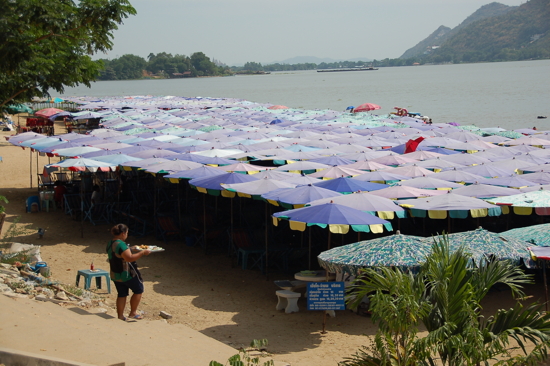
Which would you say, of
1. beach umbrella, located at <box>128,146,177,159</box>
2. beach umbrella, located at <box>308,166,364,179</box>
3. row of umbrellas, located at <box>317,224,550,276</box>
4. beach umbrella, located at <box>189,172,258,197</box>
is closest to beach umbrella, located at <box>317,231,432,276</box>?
row of umbrellas, located at <box>317,224,550,276</box>

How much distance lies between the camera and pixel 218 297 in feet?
31.4

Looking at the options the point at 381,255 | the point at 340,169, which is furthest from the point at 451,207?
the point at 340,169

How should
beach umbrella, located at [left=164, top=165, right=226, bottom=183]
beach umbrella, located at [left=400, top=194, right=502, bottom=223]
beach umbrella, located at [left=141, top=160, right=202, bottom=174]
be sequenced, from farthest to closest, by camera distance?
beach umbrella, located at [left=141, top=160, right=202, bottom=174]
beach umbrella, located at [left=164, top=165, right=226, bottom=183]
beach umbrella, located at [left=400, top=194, right=502, bottom=223]

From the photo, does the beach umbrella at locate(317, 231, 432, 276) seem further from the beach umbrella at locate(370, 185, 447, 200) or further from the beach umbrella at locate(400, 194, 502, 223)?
the beach umbrella at locate(370, 185, 447, 200)

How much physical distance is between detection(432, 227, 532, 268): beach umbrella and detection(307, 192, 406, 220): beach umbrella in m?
1.56

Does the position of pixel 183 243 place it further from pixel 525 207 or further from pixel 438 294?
pixel 438 294

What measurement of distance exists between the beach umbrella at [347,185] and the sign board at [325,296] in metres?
3.25

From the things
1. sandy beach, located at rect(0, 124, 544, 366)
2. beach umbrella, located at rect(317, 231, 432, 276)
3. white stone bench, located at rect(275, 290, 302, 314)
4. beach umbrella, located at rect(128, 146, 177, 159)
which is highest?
beach umbrella, located at rect(128, 146, 177, 159)

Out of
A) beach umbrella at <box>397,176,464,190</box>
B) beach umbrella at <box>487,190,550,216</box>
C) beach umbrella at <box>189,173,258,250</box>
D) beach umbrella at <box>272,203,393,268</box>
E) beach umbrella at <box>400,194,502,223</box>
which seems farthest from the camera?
beach umbrella at <box>397,176,464,190</box>

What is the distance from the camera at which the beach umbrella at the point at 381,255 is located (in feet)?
23.2

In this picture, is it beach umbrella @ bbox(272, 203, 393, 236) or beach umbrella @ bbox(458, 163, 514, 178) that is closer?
beach umbrella @ bbox(272, 203, 393, 236)

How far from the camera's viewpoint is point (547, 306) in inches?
314

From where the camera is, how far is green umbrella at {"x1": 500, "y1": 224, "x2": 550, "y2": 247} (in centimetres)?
781

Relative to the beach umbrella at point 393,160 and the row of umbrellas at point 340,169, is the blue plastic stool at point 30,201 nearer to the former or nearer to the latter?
the row of umbrellas at point 340,169
